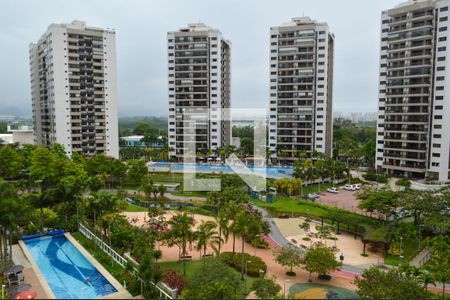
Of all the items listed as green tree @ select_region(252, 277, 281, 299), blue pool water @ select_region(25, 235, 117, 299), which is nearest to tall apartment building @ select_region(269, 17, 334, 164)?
blue pool water @ select_region(25, 235, 117, 299)

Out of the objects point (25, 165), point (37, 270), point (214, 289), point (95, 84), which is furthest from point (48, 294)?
point (95, 84)

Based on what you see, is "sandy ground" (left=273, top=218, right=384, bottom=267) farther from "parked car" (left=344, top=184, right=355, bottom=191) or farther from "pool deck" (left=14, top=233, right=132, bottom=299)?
"parked car" (left=344, top=184, right=355, bottom=191)

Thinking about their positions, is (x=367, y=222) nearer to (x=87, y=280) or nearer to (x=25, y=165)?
(x=87, y=280)

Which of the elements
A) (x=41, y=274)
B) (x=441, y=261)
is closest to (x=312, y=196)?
(x=441, y=261)
